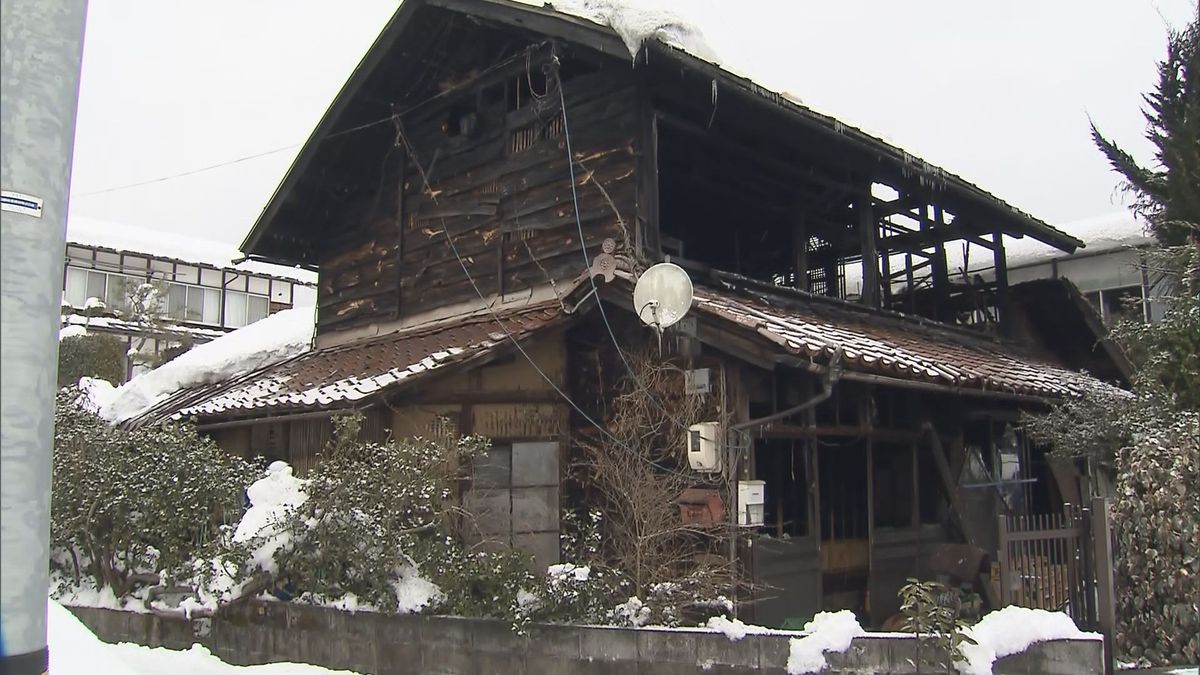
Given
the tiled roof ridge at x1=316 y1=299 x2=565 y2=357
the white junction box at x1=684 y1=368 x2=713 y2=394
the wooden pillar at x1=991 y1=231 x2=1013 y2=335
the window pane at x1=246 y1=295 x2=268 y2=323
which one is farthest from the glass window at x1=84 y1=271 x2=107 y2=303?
the white junction box at x1=684 y1=368 x2=713 y2=394

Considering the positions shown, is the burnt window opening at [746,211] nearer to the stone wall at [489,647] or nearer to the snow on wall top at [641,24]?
the snow on wall top at [641,24]

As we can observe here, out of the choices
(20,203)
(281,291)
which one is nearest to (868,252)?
(20,203)

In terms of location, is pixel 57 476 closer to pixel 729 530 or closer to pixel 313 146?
pixel 313 146

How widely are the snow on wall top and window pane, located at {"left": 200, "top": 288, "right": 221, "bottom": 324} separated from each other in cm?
2718

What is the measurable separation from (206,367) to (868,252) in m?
10.5

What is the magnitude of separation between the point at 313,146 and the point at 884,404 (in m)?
8.55

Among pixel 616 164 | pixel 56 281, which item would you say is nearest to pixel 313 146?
pixel 616 164

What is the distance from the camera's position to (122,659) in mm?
8617

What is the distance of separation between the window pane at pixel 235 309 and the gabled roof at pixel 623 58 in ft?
68.5

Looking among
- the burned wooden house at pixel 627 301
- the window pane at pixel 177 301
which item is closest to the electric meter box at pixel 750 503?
the burned wooden house at pixel 627 301

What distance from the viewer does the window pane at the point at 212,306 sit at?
3359cm

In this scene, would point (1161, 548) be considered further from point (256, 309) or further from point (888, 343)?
point (256, 309)

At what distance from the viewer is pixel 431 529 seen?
27.6ft

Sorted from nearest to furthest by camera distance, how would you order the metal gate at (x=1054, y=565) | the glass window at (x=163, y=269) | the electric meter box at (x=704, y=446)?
the metal gate at (x=1054, y=565) → the electric meter box at (x=704, y=446) → the glass window at (x=163, y=269)
